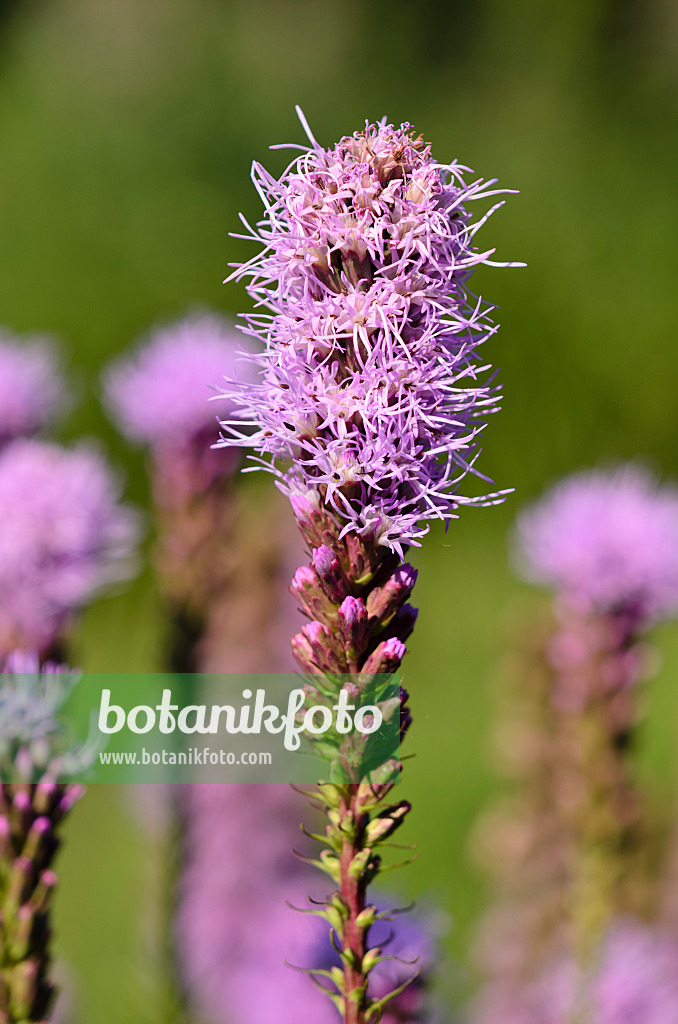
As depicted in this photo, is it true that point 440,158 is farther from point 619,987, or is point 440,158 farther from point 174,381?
point 619,987

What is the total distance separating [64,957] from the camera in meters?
4.08

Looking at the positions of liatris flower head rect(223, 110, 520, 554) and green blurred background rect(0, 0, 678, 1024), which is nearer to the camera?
liatris flower head rect(223, 110, 520, 554)

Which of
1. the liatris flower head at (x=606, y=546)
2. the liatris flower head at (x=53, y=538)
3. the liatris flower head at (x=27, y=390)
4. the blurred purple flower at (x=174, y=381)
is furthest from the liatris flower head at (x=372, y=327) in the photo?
the liatris flower head at (x=27, y=390)

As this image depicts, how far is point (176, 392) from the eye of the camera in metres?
3.03

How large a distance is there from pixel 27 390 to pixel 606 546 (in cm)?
167

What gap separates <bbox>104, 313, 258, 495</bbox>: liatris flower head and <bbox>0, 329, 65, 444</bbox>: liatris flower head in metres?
0.20

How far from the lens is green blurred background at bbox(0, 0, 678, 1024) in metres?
7.11

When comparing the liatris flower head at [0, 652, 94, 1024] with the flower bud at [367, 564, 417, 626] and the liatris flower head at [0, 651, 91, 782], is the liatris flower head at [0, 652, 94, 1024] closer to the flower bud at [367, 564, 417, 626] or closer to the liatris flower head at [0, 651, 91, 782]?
the liatris flower head at [0, 651, 91, 782]

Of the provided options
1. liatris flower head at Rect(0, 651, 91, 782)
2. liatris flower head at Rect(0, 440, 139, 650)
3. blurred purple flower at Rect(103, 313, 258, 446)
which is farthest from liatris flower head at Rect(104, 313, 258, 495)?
liatris flower head at Rect(0, 651, 91, 782)

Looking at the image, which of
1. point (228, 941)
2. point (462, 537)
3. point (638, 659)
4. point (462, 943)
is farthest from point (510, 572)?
point (638, 659)

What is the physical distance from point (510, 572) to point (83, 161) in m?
5.49

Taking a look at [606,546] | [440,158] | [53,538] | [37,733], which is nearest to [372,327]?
[37,733]

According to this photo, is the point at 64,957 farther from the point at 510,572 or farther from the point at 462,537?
the point at 462,537

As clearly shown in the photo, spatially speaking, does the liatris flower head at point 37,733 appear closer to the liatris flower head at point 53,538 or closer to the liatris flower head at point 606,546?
the liatris flower head at point 53,538
